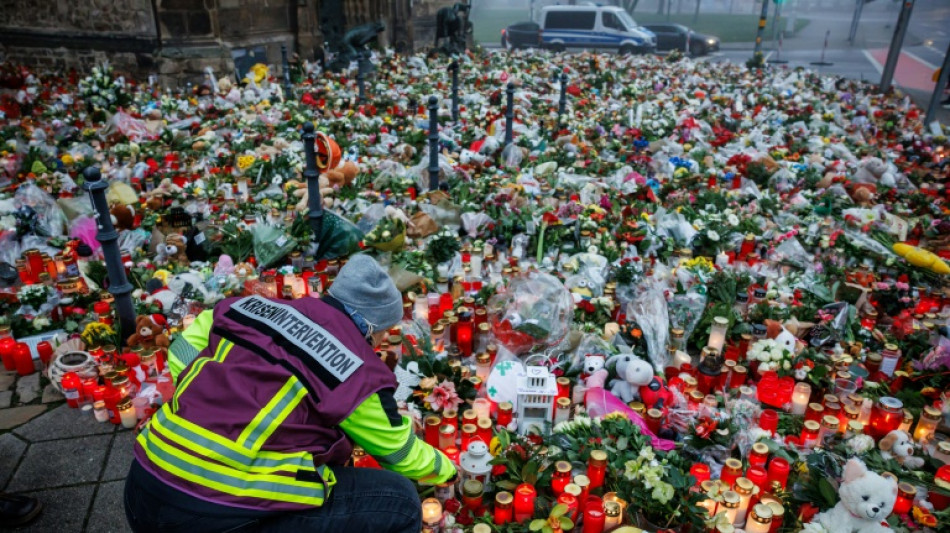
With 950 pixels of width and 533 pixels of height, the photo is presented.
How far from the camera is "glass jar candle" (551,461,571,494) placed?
2.53 metres

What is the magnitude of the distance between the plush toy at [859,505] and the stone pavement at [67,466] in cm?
286

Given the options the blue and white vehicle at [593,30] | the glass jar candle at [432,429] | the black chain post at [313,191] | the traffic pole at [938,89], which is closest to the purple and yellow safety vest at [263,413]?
the glass jar candle at [432,429]

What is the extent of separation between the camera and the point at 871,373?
3600 millimetres

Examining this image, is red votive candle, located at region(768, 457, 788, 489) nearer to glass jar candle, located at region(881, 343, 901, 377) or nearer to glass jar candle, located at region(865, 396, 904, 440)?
glass jar candle, located at region(865, 396, 904, 440)

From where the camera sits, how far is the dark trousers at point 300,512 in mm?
1699

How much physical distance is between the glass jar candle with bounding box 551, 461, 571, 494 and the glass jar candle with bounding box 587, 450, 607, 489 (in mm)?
101

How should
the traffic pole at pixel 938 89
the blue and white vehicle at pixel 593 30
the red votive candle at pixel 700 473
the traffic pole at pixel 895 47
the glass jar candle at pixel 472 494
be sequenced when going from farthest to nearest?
the blue and white vehicle at pixel 593 30, the traffic pole at pixel 895 47, the traffic pole at pixel 938 89, the red votive candle at pixel 700 473, the glass jar candle at pixel 472 494

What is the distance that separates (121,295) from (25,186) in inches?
114

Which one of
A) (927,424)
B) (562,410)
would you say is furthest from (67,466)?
(927,424)

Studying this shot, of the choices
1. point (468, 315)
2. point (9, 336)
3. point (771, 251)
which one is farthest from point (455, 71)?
point (9, 336)

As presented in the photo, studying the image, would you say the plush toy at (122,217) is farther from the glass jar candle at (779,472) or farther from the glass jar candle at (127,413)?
the glass jar candle at (779,472)

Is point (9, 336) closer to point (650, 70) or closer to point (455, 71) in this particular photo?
point (455, 71)

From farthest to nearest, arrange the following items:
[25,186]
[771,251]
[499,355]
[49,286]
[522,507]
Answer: [25,186], [771,251], [49,286], [499,355], [522,507]

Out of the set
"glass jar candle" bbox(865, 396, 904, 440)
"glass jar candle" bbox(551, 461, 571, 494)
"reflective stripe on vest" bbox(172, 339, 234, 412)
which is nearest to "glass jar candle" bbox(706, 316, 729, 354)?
"glass jar candle" bbox(865, 396, 904, 440)
